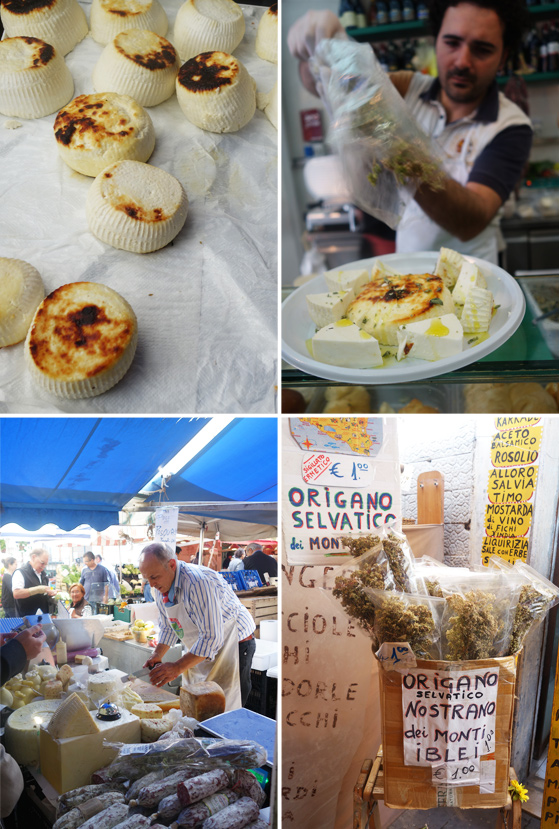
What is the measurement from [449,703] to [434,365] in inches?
23.3

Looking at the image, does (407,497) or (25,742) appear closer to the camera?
(25,742)

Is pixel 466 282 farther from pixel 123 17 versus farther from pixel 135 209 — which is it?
pixel 123 17

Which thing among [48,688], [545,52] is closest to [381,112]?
[48,688]

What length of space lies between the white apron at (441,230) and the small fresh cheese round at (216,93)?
56cm

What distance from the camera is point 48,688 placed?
3.92 ft

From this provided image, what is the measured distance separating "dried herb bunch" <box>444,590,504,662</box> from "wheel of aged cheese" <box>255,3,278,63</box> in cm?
160

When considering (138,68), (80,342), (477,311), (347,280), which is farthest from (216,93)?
(477,311)

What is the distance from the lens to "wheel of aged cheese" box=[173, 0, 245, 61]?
1.69m

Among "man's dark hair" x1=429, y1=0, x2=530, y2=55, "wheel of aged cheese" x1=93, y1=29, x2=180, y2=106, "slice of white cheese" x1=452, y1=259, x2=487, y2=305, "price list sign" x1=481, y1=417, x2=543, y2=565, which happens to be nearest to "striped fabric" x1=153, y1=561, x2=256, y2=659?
"price list sign" x1=481, y1=417, x2=543, y2=565

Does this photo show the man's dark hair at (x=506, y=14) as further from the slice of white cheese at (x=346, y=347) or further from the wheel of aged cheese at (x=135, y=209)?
the slice of white cheese at (x=346, y=347)

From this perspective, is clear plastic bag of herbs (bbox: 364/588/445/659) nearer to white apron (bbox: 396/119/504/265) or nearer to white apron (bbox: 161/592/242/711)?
white apron (bbox: 161/592/242/711)

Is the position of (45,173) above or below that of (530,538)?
above

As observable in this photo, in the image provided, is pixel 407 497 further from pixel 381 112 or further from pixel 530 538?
pixel 381 112

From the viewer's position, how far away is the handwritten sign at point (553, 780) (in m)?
1.29
